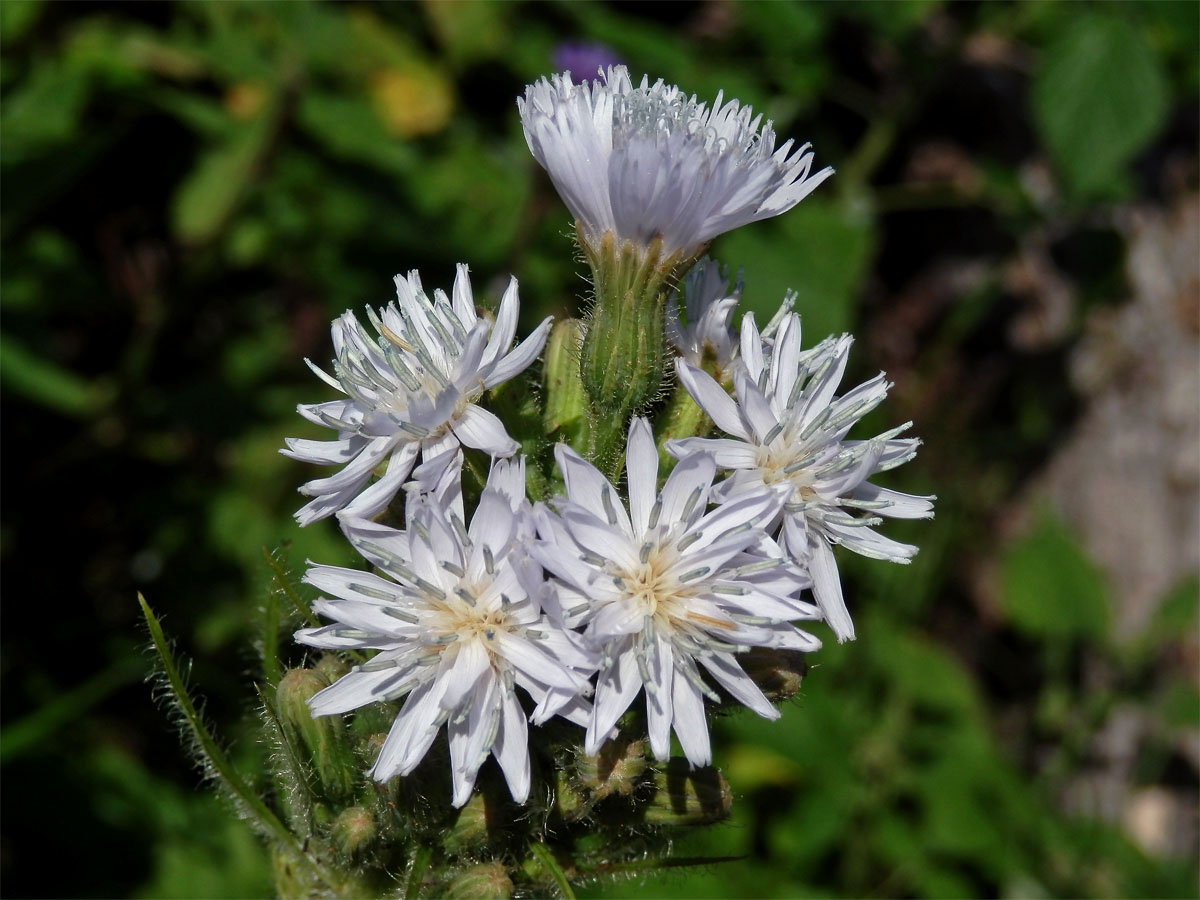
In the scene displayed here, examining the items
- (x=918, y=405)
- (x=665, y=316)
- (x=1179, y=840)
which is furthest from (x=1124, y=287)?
(x=665, y=316)

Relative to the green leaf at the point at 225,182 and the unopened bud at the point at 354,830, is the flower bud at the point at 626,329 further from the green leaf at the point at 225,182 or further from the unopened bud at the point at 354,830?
the green leaf at the point at 225,182

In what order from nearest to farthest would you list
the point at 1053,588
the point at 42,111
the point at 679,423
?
the point at 679,423 < the point at 42,111 < the point at 1053,588

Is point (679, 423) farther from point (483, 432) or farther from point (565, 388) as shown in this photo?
point (483, 432)

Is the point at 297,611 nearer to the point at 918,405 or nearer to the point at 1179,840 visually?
the point at 918,405

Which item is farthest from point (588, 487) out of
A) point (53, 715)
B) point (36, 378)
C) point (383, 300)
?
point (383, 300)

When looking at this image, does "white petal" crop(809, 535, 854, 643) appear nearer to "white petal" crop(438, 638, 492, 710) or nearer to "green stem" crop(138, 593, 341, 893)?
"white petal" crop(438, 638, 492, 710)

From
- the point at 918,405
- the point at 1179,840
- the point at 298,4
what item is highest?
the point at 298,4
